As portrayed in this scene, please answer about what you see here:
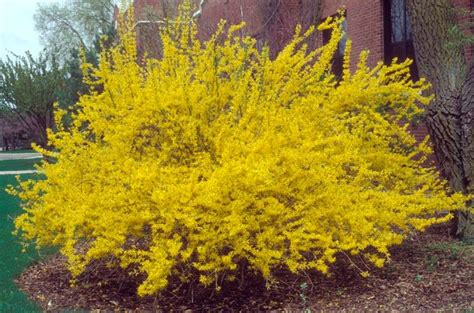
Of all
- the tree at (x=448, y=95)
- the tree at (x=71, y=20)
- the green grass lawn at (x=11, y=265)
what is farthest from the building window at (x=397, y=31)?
the tree at (x=71, y=20)

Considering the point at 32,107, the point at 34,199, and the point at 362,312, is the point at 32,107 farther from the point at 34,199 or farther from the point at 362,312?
the point at 362,312

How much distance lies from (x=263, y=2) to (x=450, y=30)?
8.50m

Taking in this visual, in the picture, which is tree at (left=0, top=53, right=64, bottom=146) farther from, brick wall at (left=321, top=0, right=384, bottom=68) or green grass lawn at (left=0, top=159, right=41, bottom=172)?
brick wall at (left=321, top=0, right=384, bottom=68)

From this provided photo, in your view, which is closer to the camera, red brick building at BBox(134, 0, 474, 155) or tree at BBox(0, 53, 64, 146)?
red brick building at BBox(134, 0, 474, 155)

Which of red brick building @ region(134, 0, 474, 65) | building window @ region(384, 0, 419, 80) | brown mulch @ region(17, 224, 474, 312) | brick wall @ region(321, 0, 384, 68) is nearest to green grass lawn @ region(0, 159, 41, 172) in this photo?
red brick building @ region(134, 0, 474, 65)

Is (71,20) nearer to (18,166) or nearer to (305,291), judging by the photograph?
(18,166)

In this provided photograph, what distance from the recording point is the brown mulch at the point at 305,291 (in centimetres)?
551


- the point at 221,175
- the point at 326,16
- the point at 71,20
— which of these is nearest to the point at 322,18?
the point at 326,16

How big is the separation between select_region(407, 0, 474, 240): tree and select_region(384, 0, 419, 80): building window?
472cm

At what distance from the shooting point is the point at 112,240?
5547 mm

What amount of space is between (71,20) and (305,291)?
4152 cm

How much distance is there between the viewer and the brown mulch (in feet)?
18.1

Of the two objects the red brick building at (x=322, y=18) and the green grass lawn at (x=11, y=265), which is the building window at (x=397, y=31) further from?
the green grass lawn at (x=11, y=265)

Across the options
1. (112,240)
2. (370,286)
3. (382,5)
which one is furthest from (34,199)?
(382,5)
